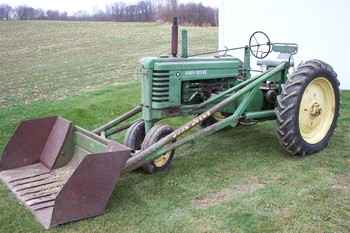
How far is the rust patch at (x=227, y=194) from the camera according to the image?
381 centimetres

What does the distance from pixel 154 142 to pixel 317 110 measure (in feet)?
6.65

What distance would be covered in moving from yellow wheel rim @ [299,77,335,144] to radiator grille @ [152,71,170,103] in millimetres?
1542

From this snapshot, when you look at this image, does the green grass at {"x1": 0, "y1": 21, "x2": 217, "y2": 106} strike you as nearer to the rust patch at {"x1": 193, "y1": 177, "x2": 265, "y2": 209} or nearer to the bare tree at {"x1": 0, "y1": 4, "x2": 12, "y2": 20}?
the rust patch at {"x1": 193, "y1": 177, "x2": 265, "y2": 209}

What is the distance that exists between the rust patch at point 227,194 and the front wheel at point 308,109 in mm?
746

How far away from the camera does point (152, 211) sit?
3645 millimetres

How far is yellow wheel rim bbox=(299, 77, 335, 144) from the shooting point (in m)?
4.97

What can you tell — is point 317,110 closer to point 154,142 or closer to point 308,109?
point 308,109

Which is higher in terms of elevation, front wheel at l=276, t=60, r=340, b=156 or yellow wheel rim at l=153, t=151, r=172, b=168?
front wheel at l=276, t=60, r=340, b=156

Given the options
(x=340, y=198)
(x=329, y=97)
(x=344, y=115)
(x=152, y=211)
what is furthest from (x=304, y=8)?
(x=152, y=211)

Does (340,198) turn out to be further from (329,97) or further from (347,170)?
(329,97)

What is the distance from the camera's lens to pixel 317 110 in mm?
5059

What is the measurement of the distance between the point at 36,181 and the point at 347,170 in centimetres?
307

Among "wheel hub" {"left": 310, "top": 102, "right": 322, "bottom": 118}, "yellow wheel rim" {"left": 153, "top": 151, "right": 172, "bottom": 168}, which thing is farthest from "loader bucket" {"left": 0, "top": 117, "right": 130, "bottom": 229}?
"wheel hub" {"left": 310, "top": 102, "right": 322, "bottom": 118}

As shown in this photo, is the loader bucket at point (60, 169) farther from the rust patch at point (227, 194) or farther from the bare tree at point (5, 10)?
the bare tree at point (5, 10)
